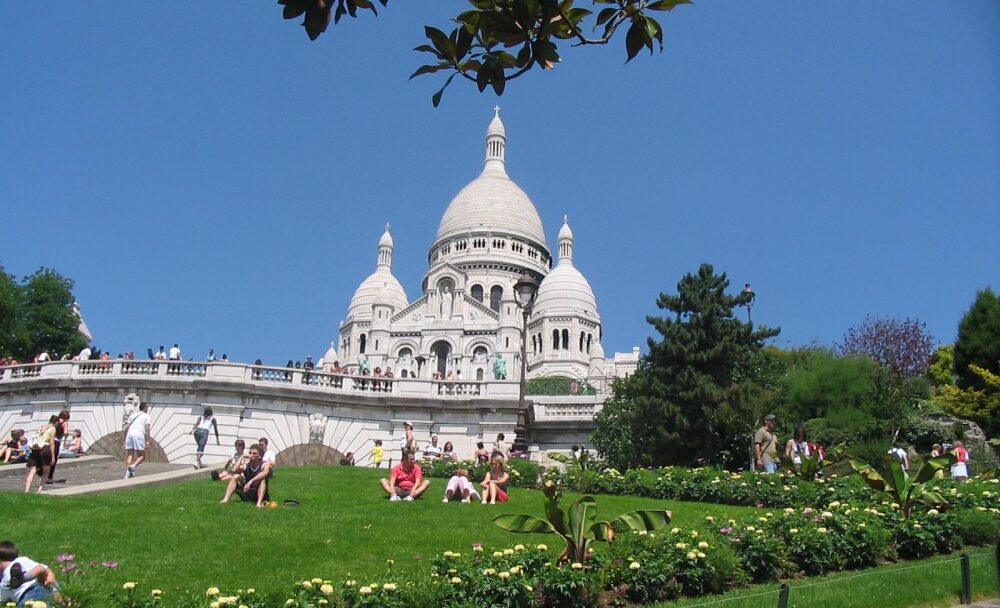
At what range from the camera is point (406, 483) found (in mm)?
16938

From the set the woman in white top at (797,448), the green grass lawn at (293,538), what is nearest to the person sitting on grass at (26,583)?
the green grass lawn at (293,538)

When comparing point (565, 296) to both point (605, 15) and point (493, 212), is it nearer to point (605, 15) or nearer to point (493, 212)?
point (493, 212)

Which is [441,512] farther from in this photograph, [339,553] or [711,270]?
[711,270]

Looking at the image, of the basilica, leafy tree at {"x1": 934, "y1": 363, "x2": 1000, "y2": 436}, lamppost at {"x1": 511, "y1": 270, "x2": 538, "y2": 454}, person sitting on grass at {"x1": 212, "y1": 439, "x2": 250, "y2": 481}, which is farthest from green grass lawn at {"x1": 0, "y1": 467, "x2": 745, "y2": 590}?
the basilica

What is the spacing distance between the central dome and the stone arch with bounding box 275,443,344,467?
232ft

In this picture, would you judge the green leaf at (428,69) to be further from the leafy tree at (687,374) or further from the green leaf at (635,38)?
the leafy tree at (687,374)

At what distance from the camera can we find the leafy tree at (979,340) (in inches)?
1465

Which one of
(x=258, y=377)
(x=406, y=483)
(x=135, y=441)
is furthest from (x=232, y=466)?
(x=258, y=377)

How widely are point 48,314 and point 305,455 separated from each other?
29.8 meters

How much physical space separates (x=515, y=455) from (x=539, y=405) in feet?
26.3

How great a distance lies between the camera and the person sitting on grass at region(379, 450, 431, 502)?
54.7 ft

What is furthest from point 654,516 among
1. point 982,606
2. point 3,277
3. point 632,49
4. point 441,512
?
point 3,277

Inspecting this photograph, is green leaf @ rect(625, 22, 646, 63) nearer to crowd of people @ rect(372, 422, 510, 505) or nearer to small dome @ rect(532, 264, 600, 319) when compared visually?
crowd of people @ rect(372, 422, 510, 505)

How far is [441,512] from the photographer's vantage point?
14.9 m
